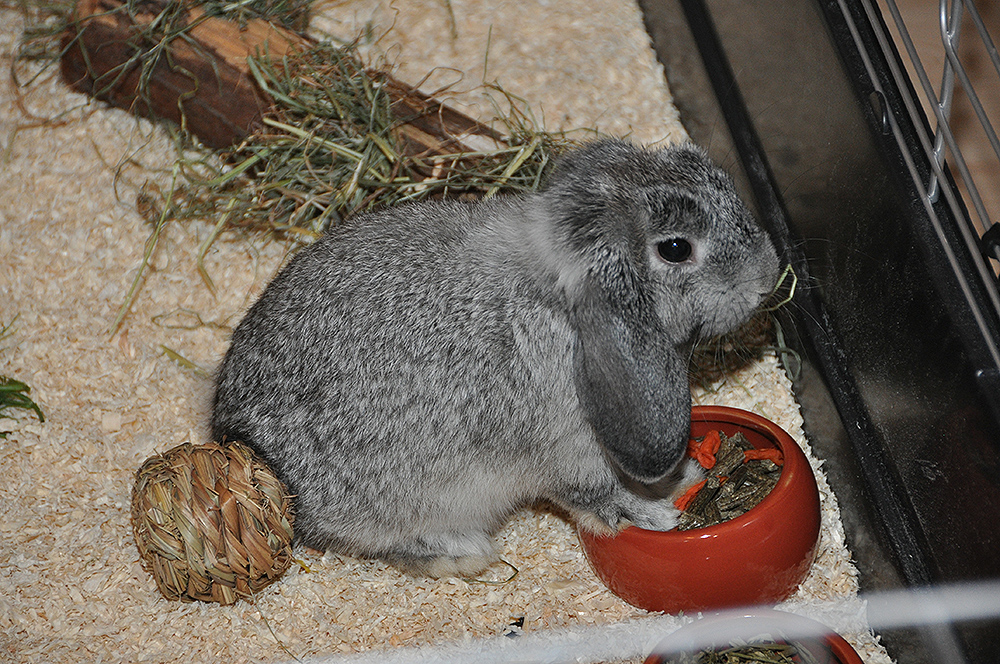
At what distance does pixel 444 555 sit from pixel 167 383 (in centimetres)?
125

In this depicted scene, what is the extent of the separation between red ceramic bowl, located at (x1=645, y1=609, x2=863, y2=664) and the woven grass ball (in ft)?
3.64

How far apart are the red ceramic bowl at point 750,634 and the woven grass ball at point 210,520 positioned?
111 centimetres

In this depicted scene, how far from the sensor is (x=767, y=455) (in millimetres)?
2900

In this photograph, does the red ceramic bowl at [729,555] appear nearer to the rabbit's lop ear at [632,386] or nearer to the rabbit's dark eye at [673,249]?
the rabbit's lop ear at [632,386]

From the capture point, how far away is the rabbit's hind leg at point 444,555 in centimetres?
301

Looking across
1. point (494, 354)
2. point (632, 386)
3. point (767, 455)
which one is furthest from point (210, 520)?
point (767, 455)

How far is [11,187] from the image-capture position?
13.5ft

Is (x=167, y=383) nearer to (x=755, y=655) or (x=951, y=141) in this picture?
(x=755, y=655)

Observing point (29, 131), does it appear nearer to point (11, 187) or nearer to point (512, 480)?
point (11, 187)

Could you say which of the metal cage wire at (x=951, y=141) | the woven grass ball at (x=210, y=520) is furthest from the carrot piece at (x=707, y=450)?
the woven grass ball at (x=210, y=520)

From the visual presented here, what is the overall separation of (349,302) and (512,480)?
688 mm

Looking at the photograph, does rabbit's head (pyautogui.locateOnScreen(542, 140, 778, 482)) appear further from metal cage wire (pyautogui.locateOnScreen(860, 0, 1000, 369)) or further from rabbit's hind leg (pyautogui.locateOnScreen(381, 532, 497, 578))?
rabbit's hind leg (pyautogui.locateOnScreen(381, 532, 497, 578))

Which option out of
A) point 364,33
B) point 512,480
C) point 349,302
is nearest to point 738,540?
point 512,480

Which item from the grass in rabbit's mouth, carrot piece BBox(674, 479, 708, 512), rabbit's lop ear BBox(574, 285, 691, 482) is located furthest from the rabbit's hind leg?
the grass in rabbit's mouth
